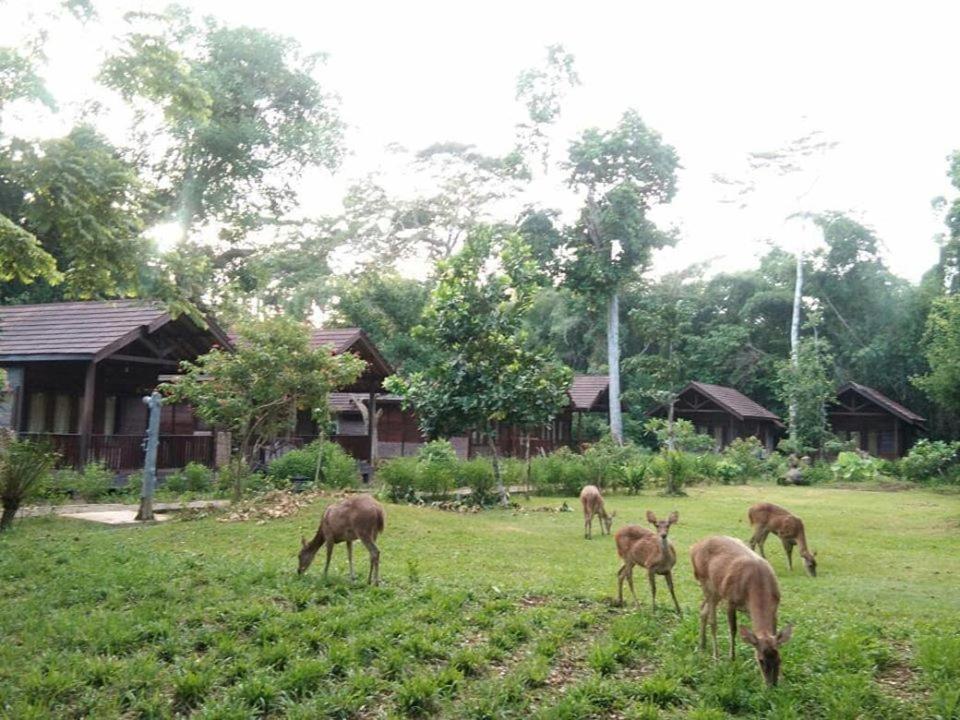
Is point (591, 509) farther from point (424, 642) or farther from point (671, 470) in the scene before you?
point (671, 470)

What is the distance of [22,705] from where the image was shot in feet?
19.8

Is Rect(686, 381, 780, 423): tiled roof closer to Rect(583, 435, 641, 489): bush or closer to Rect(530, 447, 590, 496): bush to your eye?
Rect(583, 435, 641, 489): bush

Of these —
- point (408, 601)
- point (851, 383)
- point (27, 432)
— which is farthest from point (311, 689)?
point (851, 383)

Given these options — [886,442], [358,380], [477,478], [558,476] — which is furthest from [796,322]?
[477,478]

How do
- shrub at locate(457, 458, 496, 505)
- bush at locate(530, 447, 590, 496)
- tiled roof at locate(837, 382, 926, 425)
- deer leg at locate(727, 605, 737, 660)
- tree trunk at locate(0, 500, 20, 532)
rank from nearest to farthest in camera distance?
deer leg at locate(727, 605, 737, 660)
tree trunk at locate(0, 500, 20, 532)
shrub at locate(457, 458, 496, 505)
bush at locate(530, 447, 590, 496)
tiled roof at locate(837, 382, 926, 425)

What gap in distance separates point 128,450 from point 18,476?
6.81 m

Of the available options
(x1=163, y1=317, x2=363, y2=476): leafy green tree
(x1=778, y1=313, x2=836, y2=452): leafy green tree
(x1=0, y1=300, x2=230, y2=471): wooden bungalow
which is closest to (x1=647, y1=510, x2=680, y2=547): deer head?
(x1=163, y1=317, x2=363, y2=476): leafy green tree

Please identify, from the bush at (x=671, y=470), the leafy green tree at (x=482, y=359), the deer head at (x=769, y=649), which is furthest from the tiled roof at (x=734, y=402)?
the deer head at (x=769, y=649)

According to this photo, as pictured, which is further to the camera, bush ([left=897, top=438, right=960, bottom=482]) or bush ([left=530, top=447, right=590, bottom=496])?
bush ([left=897, top=438, right=960, bottom=482])

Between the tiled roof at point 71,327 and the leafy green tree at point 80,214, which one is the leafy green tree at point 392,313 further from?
the leafy green tree at point 80,214

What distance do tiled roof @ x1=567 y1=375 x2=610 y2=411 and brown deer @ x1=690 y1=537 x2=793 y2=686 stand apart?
33.1 metres

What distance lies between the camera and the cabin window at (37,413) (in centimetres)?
2164

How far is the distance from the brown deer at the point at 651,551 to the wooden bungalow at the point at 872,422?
115ft

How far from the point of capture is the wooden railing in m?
19.0
